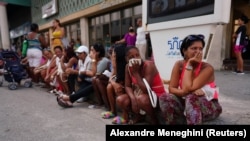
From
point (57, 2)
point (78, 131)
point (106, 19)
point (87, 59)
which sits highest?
point (57, 2)

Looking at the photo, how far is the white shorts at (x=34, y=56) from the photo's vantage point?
239 inches

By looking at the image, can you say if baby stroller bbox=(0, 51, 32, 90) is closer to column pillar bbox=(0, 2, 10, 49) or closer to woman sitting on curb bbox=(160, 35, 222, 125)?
woman sitting on curb bbox=(160, 35, 222, 125)

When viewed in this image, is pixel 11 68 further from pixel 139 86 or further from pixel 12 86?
pixel 139 86

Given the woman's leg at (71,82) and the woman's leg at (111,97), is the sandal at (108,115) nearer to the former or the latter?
the woman's leg at (111,97)

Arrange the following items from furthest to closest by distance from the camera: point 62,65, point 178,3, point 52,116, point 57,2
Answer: point 57,2 < point 62,65 < point 52,116 < point 178,3

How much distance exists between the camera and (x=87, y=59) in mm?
3988

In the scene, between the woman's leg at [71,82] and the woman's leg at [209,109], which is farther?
the woman's leg at [71,82]

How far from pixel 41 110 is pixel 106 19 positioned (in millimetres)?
8342

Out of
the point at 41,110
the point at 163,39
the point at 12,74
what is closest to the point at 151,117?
the point at 163,39

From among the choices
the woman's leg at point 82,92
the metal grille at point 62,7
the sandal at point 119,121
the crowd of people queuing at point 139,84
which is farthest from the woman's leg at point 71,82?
the metal grille at point 62,7

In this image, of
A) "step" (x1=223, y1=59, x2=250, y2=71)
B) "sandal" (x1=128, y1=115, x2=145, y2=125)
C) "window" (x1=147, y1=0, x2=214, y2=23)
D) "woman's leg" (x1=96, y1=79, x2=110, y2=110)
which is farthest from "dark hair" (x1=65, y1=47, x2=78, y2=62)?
"step" (x1=223, y1=59, x2=250, y2=71)

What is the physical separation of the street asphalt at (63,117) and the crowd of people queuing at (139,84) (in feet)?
0.74

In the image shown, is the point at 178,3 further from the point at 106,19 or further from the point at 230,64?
the point at 106,19


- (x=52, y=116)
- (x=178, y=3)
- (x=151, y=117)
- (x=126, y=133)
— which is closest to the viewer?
(x=126, y=133)
